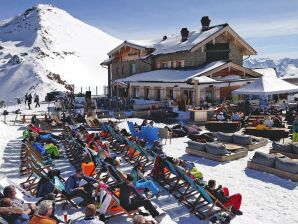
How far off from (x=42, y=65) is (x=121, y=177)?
69.1 metres

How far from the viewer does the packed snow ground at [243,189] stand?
763 centimetres

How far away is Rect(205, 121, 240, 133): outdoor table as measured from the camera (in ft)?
55.5

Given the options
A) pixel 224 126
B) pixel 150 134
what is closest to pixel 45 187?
pixel 150 134

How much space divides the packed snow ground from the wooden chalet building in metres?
12.7

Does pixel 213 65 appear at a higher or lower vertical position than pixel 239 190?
higher

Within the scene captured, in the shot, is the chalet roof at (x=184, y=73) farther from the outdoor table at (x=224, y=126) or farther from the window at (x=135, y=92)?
the outdoor table at (x=224, y=126)

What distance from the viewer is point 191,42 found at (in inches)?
1190

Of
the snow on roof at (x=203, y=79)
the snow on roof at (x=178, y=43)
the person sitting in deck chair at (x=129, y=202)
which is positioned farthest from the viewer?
the snow on roof at (x=178, y=43)

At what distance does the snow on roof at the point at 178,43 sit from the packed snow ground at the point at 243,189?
17.2 m

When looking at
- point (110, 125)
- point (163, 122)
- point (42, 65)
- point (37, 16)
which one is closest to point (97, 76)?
point (42, 65)

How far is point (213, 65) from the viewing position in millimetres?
27453

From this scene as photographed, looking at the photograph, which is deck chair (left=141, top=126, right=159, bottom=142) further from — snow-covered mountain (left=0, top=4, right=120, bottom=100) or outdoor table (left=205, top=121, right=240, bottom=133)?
snow-covered mountain (left=0, top=4, right=120, bottom=100)

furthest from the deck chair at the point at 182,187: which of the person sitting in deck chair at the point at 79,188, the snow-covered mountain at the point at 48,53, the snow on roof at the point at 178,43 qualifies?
the snow-covered mountain at the point at 48,53

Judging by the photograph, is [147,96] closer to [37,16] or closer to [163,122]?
[163,122]
